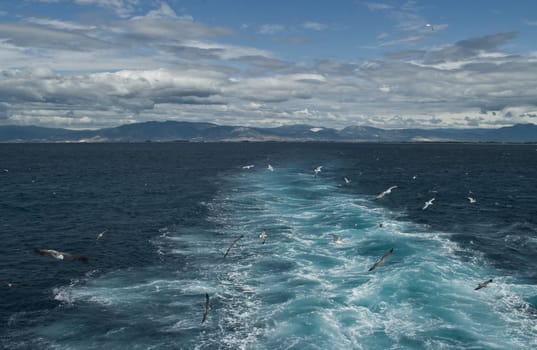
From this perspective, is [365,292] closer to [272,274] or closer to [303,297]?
[303,297]

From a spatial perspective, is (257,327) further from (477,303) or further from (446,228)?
(446,228)

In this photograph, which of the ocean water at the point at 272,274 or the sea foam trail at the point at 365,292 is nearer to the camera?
the sea foam trail at the point at 365,292

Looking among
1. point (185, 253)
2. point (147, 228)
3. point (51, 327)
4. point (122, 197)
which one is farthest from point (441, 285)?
point (122, 197)

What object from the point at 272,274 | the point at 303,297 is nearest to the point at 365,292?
the point at 303,297

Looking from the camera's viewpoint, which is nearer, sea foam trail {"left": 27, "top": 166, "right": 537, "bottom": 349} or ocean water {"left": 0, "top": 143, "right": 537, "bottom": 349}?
sea foam trail {"left": 27, "top": 166, "right": 537, "bottom": 349}
